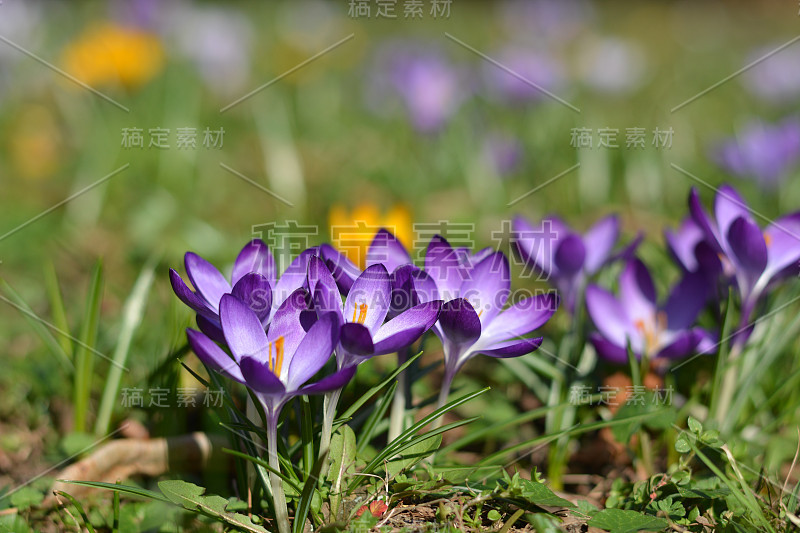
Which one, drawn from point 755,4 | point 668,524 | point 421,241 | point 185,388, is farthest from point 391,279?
point 755,4

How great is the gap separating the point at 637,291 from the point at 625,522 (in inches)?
24.2

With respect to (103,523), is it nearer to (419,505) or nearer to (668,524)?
(419,505)

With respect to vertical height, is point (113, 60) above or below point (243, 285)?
above

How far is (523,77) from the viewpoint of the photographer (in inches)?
145

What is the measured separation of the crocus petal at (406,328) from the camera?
0.97m

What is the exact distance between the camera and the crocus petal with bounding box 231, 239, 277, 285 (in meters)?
1.14

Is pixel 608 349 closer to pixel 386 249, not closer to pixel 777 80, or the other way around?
pixel 386 249

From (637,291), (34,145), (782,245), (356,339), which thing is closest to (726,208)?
(782,245)

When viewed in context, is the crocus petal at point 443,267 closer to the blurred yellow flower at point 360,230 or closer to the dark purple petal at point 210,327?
the dark purple petal at point 210,327

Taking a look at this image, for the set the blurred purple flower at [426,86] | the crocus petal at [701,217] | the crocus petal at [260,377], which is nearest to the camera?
the crocus petal at [260,377]

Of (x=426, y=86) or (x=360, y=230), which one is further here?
(x=426, y=86)

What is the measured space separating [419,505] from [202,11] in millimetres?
4907

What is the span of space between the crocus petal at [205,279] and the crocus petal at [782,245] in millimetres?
1074

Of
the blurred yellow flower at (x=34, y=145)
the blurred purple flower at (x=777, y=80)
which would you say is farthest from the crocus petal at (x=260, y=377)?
the blurred purple flower at (x=777, y=80)
